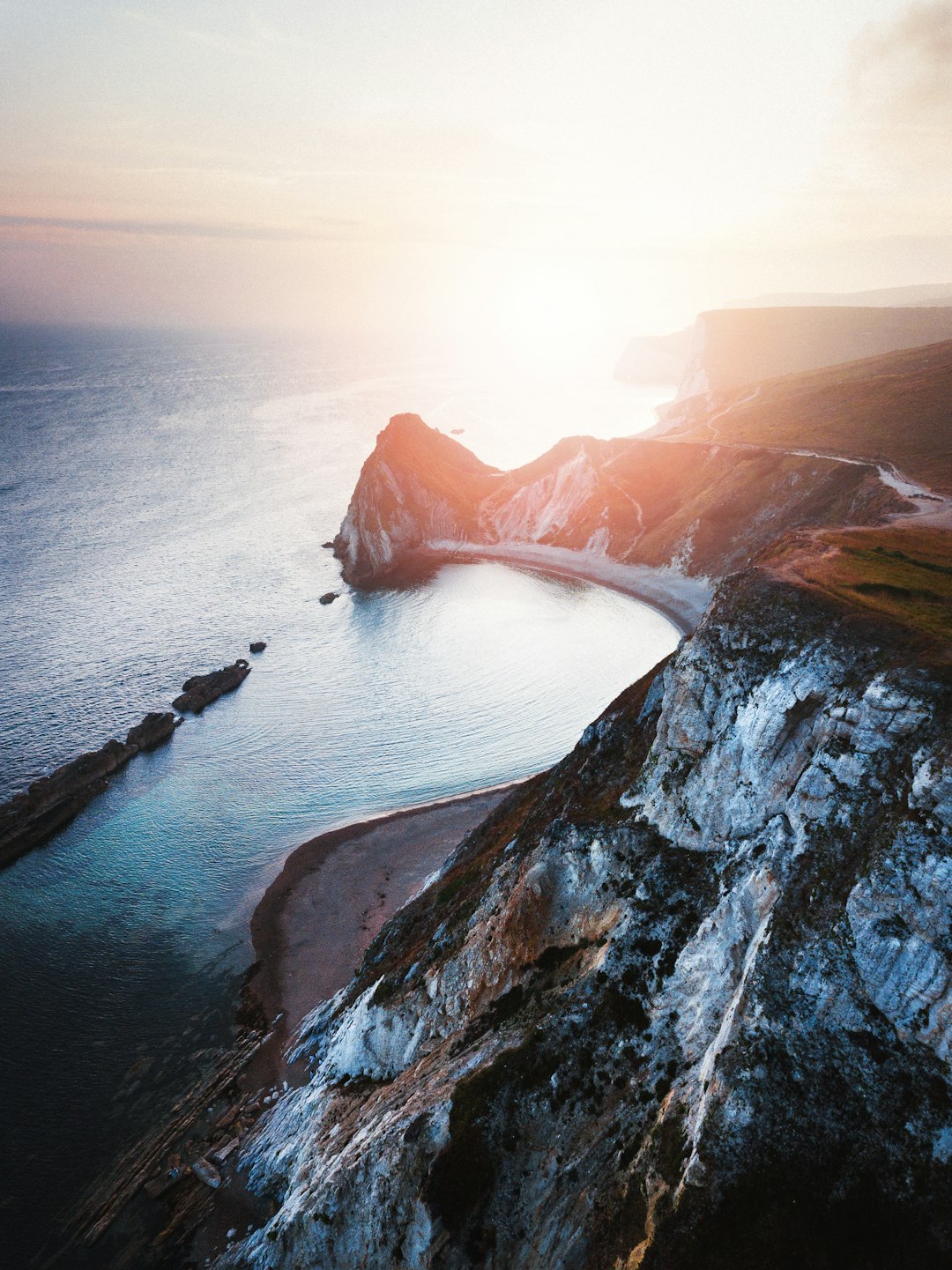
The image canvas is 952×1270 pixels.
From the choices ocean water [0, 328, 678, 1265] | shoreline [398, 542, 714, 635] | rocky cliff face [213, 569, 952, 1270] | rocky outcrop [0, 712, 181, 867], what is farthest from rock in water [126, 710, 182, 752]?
shoreline [398, 542, 714, 635]

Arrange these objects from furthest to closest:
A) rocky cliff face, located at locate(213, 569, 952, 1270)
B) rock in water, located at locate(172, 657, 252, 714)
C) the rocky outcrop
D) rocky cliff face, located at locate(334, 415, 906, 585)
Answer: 1. rocky cliff face, located at locate(334, 415, 906, 585)
2. rock in water, located at locate(172, 657, 252, 714)
3. the rocky outcrop
4. rocky cliff face, located at locate(213, 569, 952, 1270)

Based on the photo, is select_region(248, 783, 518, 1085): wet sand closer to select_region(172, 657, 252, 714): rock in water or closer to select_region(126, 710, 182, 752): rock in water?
select_region(126, 710, 182, 752): rock in water

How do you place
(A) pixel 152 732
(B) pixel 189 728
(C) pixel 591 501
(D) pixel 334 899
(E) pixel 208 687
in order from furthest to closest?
(C) pixel 591 501, (E) pixel 208 687, (B) pixel 189 728, (A) pixel 152 732, (D) pixel 334 899

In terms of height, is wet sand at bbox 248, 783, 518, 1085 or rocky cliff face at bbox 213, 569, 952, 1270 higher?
rocky cliff face at bbox 213, 569, 952, 1270

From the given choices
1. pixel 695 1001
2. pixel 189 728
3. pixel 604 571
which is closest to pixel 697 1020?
pixel 695 1001

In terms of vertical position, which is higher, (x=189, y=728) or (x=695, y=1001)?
(x=695, y=1001)

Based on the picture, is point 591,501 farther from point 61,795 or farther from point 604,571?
point 61,795

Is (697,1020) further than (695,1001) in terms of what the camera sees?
No
